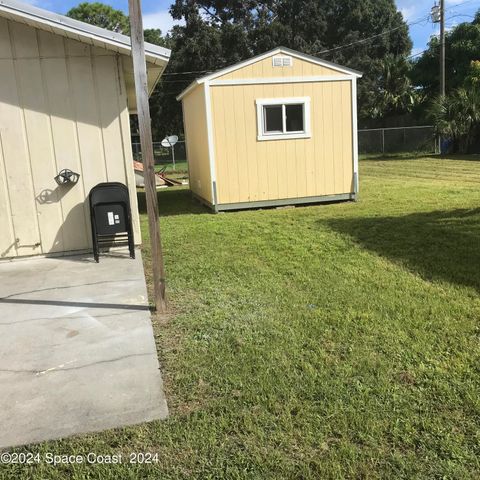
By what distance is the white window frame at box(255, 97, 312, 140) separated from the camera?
9683 millimetres

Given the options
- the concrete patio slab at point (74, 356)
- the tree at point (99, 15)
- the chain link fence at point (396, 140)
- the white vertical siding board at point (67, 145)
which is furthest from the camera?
the tree at point (99, 15)

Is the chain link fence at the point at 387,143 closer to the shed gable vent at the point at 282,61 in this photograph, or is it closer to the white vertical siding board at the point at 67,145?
the shed gable vent at the point at 282,61

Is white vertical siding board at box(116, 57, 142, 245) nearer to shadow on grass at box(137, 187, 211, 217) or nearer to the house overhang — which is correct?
the house overhang

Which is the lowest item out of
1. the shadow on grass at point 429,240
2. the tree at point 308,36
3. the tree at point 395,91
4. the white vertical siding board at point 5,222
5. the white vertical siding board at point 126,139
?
the shadow on grass at point 429,240

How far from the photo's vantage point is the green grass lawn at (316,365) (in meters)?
2.35

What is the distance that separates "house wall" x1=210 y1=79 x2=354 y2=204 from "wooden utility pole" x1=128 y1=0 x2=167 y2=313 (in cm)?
574

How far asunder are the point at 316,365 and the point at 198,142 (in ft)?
27.9

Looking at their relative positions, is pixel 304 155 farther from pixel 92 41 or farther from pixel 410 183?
pixel 92 41

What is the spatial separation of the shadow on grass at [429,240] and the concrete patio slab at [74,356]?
9.28ft


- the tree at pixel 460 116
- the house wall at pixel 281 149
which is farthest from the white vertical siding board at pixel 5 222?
the tree at pixel 460 116

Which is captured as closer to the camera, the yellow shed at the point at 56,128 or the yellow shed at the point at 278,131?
the yellow shed at the point at 56,128

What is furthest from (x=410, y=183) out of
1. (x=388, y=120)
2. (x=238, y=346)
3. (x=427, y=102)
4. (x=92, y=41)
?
(x=388, y=120)

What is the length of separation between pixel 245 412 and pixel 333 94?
8269 mm

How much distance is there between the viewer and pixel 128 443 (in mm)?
2506
